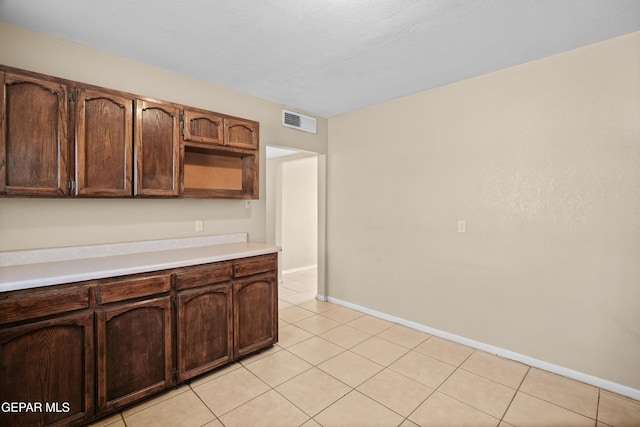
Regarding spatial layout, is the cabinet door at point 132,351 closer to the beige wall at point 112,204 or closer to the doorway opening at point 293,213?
the beige wall at point 112,204

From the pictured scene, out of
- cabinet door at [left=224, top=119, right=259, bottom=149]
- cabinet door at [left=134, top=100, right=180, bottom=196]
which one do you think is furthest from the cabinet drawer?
cabinet door at [left=224, top=119, right=259, bottom=149]

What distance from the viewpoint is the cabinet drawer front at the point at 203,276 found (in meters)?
2.27

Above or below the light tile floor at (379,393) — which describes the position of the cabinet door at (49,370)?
above

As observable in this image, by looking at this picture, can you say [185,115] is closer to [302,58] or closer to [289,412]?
[302,58]

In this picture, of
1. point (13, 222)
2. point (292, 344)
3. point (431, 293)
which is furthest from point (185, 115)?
point (431, 293)

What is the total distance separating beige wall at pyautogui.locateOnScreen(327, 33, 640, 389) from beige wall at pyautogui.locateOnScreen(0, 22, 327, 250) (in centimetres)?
168

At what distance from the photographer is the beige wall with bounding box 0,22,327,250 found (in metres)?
2.13

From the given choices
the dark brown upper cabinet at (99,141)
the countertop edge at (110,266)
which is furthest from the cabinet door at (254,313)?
the dark brown upper cabinet at (99,141)

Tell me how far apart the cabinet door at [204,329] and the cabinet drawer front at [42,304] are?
602 mm

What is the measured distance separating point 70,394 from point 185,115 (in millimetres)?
2124

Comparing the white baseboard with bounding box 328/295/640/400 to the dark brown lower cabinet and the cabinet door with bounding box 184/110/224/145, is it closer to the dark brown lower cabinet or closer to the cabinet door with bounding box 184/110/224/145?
the dark brown lower cabinet

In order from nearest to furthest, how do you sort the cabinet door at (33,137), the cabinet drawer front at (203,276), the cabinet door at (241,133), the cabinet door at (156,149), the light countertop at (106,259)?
the light countertop at (106,259), the cabinet door at (33,137), the cabinet drawer front at (203,276), the cabinet door at (156,149), the cabinet door at (241,133)

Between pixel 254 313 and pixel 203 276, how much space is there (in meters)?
0.64
